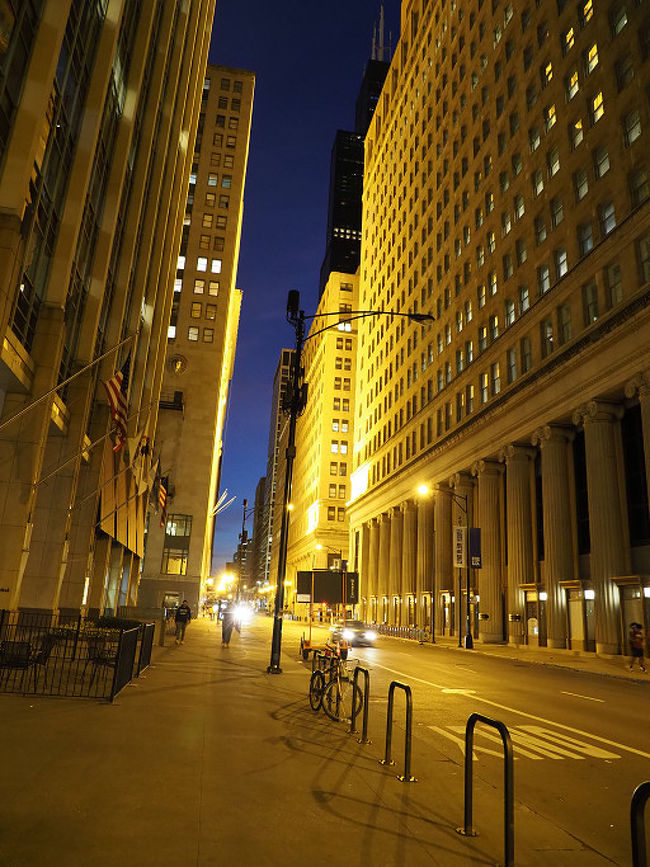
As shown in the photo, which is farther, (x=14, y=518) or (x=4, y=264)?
(x=14, y=518)

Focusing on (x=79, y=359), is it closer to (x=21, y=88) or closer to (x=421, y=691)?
(x=21, y=88)

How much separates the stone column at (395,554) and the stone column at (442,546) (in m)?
14.1

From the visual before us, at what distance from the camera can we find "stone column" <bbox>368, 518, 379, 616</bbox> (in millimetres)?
83188

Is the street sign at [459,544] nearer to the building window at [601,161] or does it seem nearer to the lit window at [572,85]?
the building window at [601,161]

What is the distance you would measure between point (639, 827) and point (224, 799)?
4303 millimetres

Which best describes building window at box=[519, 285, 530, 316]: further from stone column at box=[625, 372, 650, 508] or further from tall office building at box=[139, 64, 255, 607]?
tall office building at box=[139, 64, 255, 607]

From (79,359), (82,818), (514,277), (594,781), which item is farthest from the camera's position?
(514,277)

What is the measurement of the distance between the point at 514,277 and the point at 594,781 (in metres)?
42.6

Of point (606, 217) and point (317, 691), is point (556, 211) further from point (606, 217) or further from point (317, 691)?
point (317, 691)

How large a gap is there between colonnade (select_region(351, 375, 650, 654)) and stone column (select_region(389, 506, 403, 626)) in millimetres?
4650

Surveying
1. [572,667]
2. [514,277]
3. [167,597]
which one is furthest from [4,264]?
[167,597]

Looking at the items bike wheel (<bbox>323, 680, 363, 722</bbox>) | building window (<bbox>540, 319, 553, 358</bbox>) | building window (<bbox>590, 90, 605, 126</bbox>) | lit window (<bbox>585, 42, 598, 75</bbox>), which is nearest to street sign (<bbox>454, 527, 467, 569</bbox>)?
building window (<bbox>540, 319, 553, 358</bbox>)

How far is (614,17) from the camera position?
37.0m

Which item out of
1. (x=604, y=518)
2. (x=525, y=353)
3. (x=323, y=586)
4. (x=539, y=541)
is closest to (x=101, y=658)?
(x=323, y=586)
